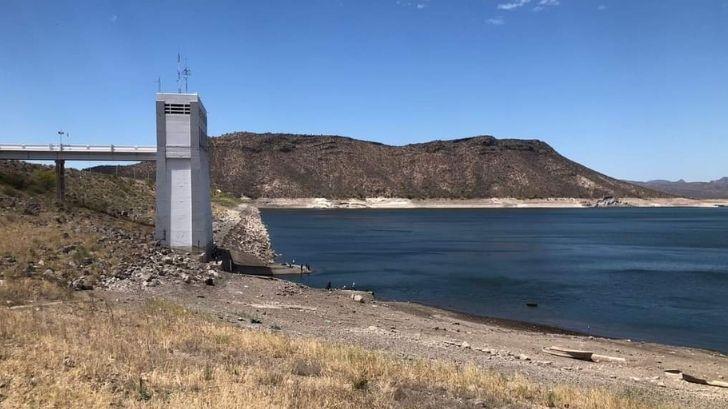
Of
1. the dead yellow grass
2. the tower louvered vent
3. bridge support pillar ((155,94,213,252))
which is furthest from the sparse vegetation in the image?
the dead yellow grass

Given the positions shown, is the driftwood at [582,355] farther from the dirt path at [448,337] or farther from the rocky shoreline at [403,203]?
the rocky shoreline at [403,203]

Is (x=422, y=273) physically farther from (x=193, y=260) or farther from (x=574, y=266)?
(x=193, y=260)

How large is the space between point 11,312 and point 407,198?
17205cm

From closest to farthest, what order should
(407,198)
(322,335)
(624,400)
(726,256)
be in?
(624,400)
(322,335)
(726,256)
(407,198)

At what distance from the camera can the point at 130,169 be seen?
17112cm

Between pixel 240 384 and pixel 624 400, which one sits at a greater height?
pixel 240 384

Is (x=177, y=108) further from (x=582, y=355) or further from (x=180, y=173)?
(x=582, y=355)

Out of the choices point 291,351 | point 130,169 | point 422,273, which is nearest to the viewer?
point 291,351

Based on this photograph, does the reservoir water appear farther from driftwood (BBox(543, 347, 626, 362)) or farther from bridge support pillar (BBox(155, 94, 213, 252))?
bridge support pillar (BBox(155, 94, 213, 252))

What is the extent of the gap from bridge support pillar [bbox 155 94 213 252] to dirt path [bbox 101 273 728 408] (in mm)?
4272

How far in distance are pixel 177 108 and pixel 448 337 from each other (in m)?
17.7

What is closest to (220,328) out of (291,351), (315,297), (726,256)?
(291,351)

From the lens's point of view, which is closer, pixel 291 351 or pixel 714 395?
pixel 291 351

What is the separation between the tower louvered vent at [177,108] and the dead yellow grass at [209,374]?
17820 millimetres
